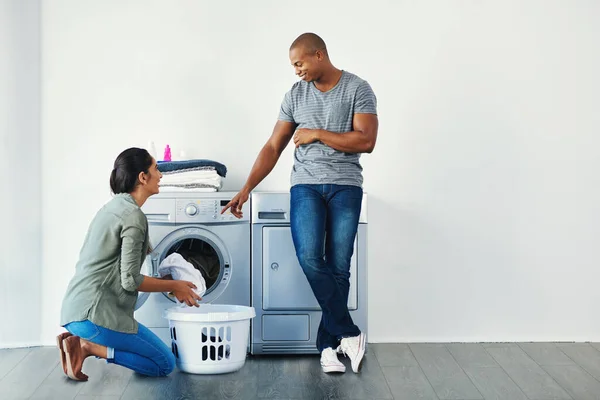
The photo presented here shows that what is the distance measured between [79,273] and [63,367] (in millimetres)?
372

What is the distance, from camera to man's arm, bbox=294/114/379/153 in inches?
126

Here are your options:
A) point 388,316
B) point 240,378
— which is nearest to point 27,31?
point 240,378

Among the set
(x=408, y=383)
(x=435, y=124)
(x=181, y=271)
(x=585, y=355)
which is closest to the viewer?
(x=408, y=383)

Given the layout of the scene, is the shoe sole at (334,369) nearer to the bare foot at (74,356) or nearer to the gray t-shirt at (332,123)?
the gray t-shirt at (332,123)

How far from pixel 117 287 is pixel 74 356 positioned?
32cm

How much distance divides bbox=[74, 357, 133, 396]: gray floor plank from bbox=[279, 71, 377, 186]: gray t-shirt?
105cm

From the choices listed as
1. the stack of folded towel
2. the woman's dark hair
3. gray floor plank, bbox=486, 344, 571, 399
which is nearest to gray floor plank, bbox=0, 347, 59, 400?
the woman's dark hair

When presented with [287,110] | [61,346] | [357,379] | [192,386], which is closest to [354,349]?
[357,379]

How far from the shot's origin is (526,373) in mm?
3246

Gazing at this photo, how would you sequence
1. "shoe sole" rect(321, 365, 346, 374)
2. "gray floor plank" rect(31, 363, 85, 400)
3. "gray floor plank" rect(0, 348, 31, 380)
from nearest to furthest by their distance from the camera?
"gray floor plank" rect(31, 363, 85, 400) < "shoe sole" rect(321, 365, 346, 374) < "gray floor plank" rect(0, 348, 31, 380)

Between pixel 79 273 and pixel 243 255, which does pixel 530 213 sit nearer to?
pixel 243 255

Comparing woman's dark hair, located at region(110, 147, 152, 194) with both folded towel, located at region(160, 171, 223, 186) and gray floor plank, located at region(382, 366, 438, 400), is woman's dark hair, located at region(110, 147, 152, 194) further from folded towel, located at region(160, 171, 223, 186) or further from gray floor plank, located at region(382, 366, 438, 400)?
gray floor plank, located at region(382, 366, 438, 400)

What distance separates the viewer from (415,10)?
403cm

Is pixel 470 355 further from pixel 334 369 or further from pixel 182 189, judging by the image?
pixel 182 189
